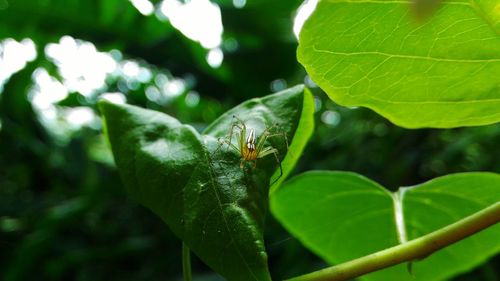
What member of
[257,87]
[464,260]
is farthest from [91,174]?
[464,260]

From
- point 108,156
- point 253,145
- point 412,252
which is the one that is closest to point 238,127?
point 253,145

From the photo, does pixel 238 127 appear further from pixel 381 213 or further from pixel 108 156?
pixel 108 156

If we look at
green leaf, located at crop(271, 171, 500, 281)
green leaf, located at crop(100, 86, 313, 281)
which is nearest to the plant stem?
green leaf, located at crop(100, 86, 313, 281)

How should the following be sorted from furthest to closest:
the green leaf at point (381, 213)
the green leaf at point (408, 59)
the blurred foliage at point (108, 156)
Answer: the blurred foliage at point (108, 156), the green leaf at point (381, 213), the green leaf at point (408, 59)

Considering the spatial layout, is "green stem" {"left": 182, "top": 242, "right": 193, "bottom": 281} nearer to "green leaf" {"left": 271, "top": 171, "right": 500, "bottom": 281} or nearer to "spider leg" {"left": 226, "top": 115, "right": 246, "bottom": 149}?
"spider leg" {"left": 226, "top": 115, "right": 246, "bottom": 149}

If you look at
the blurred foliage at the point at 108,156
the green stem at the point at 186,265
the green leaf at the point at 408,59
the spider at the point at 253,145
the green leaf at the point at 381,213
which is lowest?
the green stem at the point at 186,265

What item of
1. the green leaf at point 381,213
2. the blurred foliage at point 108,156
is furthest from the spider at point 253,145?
the blurred foliage at point 108,156

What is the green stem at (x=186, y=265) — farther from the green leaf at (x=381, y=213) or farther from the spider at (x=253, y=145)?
the green leaf at (x=381, y=213)
